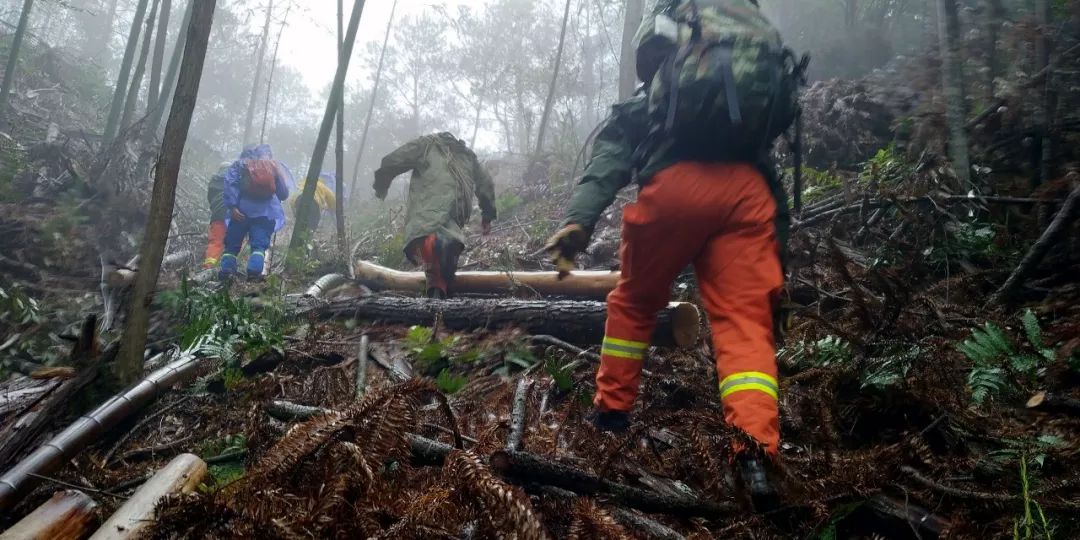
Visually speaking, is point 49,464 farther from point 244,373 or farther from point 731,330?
point 731,330

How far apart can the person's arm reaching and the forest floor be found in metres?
1.93

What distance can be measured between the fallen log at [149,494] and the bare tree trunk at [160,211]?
1.49m

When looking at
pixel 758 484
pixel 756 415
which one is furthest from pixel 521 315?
pixel 758 484

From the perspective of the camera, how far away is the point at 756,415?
2074 millimetres

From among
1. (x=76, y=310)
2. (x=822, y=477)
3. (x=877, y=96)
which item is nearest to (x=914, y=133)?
(x=877, y=96)

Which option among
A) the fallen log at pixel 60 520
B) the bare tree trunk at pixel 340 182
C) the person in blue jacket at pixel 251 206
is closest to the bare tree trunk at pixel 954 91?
the fallen log at pixel 60 520

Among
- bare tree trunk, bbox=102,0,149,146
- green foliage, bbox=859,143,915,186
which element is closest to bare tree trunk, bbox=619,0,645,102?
green foliage, bbox=859,143,915,186

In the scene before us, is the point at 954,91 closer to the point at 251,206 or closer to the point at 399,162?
the point at 399,162

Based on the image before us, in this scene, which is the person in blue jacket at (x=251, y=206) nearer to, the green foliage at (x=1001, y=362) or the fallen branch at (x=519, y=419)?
the fallen branch at (x=519, y=419)

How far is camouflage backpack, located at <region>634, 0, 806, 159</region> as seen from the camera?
2438 mm

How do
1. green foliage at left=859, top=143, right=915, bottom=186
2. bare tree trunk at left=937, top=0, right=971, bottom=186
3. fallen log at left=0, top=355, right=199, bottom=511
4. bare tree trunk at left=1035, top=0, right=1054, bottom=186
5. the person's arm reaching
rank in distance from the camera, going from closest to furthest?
1. fallen log at left=0, top=355, right=199, bottom=511
2. bare tree trunk at left=1035, top=0, right=1054, bottom=186
3. bare tree trunk at left=937, top=0, right=971, bottom=186
4. green foliage at left=859, top=143, right=915, bottom=186
5. the person's arm reaching

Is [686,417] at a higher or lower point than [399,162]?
lower

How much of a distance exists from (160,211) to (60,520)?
1938mm

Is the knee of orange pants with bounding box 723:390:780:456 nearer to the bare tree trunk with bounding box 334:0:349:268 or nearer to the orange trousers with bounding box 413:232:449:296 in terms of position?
the orange trousers with bounding box 413:232:449:296
